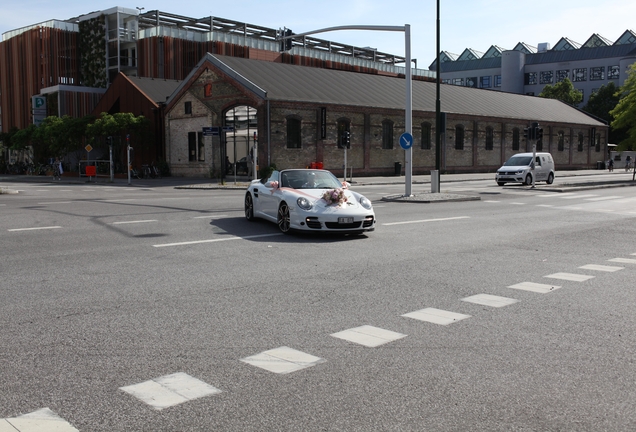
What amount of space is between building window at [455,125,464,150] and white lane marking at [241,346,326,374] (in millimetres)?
50345

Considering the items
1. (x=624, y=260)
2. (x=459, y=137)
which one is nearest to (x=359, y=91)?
(x=459, y=137)

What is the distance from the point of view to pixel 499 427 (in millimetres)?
3604

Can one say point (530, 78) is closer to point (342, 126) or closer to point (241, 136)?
point (342, 126)

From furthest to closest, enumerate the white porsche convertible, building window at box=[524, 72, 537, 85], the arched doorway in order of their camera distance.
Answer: building window at box=[524, 72, 537, 85]
the arched doorway
the white porsche convertible

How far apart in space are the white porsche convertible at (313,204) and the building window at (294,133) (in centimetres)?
2722

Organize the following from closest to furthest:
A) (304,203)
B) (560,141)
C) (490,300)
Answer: (490,300), (304,203), (560,141)

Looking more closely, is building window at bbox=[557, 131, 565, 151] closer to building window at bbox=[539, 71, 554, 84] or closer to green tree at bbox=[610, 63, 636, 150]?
green tree at bbox=[610, 63, 636, 150]

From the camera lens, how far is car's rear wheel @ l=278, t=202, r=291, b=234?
12.4m

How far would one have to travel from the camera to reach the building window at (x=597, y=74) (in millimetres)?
97750

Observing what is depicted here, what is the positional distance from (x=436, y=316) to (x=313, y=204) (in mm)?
6177

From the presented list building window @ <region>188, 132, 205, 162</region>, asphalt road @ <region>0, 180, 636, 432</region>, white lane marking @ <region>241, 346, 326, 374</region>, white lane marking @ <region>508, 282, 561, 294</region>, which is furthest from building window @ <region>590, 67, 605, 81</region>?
white lane marking @ <region>241, 346, 326, 374</region>

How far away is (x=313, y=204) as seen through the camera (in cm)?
1204

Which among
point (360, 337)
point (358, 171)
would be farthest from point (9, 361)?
point (358, 171)

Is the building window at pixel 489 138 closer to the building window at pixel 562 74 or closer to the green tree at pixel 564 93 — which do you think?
the green tree at pixel 564 93
